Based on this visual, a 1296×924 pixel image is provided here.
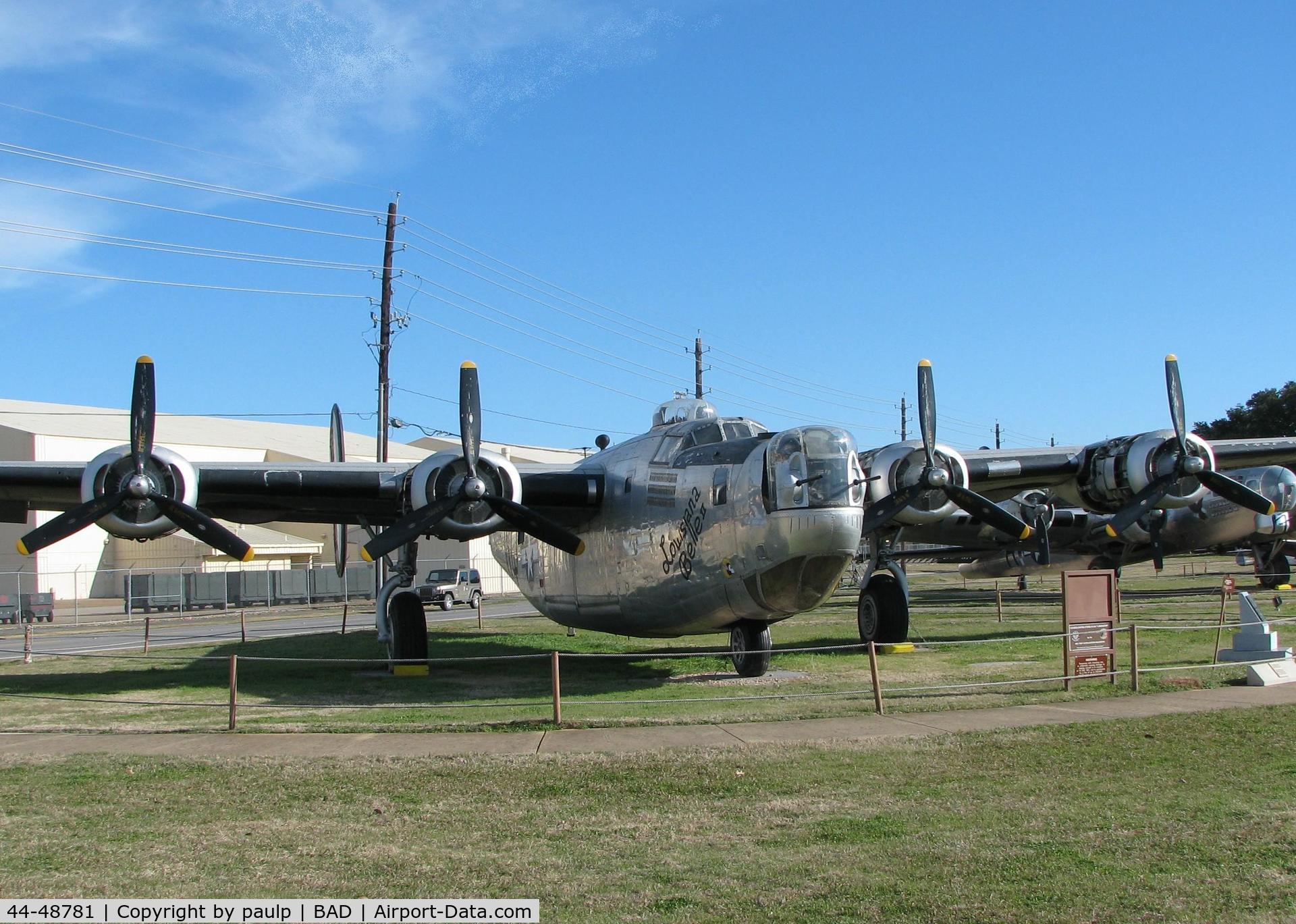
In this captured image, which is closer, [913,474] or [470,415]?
[470,415]

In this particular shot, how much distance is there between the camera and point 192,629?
1437 inches

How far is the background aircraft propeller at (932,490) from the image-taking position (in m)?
18.1

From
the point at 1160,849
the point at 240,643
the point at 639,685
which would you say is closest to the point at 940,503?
the point at 639,685

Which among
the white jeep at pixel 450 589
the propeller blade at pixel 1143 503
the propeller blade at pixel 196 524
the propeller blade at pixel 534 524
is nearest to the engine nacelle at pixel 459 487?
the propeller blade at pixel 534 524

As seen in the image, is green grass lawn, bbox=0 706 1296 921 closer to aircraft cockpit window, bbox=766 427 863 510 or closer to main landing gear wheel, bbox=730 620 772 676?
aircraft cockpit window, bbox=766 427 863 510

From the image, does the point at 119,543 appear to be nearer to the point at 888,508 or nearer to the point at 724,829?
the point at 888,508

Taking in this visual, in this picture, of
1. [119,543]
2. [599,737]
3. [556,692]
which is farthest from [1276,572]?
[119,543]

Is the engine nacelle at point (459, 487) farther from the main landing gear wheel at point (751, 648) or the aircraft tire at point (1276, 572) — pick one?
the aircraft tire at point (1276, 572)

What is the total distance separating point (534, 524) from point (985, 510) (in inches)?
297

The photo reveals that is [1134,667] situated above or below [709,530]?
below

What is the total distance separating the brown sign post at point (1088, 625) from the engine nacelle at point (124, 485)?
42.4 ft

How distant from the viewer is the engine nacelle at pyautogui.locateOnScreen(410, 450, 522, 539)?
16562 mm

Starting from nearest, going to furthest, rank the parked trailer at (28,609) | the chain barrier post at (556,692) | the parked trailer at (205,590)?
the chain barrier post at (556,692), the parked trailer at (28,609), the parked trailer at (205,590)

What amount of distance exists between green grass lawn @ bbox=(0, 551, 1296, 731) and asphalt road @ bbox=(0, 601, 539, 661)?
129 inches
